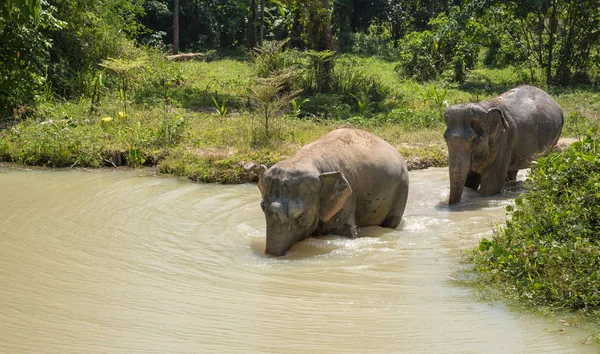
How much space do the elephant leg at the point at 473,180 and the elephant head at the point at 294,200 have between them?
4.49m

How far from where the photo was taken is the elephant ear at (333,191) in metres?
7.99

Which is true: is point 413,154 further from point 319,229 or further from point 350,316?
point 350,316

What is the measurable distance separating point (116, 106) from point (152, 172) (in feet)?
15.4

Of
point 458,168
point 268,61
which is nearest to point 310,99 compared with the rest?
point 268,61

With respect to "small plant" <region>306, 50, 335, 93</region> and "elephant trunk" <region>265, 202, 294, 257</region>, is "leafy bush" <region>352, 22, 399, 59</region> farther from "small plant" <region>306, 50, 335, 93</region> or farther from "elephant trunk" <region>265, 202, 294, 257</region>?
"elephant trunk" <region>265, 202, 294, 257</region>

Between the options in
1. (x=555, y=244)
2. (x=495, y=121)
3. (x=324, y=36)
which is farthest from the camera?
(x=324, y=36)

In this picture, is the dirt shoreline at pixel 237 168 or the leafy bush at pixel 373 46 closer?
the dirt shoreline at pixel 237 168

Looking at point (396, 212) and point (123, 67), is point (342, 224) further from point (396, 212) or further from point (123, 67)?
point (123, 67)

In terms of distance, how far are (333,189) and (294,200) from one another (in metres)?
0.51

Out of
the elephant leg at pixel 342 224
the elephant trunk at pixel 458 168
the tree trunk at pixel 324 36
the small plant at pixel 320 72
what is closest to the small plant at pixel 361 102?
the small plant at pixel 320 72

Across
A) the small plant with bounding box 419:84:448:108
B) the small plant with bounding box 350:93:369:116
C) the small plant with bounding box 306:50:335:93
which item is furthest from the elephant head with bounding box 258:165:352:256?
the small plant with bounding box 306:50:335:93

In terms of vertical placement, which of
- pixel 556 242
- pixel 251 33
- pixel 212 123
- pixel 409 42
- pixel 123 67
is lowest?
pixel 212 123

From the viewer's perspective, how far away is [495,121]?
1109 cm

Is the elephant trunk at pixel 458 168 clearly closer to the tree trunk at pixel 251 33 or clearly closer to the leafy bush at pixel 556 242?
the leafy bush at pixel 556 242
